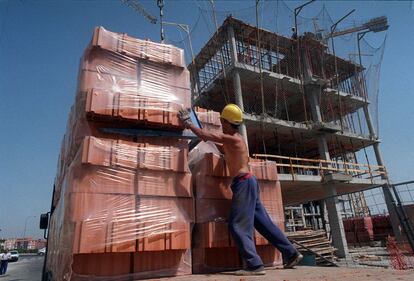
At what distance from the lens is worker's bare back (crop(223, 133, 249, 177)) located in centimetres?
329

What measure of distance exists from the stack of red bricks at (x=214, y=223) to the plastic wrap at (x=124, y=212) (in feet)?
0.51

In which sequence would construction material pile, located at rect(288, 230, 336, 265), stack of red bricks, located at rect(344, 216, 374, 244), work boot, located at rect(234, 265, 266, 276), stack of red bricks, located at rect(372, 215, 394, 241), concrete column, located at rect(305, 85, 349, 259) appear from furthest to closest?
stack of red bricks, located at rect(372, 215, 394, 241)
stack of red bricks, located at rect(344, 216, 374, 244)
concrete column, located at rect(305, 85, 349, 259)
construction material pile, located at rect(288, 230, 336, 265)
work boot, located at rect(234, 265, 266, 276)

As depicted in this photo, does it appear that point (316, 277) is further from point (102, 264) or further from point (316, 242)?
point (316, 242)

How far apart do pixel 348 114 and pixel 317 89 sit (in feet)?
15.6

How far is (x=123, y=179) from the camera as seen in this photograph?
9.37ft

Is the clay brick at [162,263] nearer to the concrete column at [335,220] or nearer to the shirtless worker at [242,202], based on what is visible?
the shirtless worker at [242,202]

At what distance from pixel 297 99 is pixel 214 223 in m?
20.3

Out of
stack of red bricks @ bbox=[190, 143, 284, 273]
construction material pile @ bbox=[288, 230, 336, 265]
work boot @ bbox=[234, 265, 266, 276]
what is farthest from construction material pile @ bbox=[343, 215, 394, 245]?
work boot @ bbox=[234, 265, 266, 276]

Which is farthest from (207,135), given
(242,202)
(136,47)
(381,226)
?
(381,226)

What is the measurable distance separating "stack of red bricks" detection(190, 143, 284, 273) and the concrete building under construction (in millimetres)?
11914

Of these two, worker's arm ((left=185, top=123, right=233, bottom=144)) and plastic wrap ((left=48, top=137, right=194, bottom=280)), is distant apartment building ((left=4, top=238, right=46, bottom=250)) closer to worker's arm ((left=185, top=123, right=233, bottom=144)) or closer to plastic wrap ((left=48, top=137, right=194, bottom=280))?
plastic wrap ((left=48, top=137, right=194, bottom=280))

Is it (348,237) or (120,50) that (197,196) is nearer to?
(120,50)

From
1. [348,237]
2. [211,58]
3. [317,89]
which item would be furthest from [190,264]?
[348,237]

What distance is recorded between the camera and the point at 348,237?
21.4 metres
